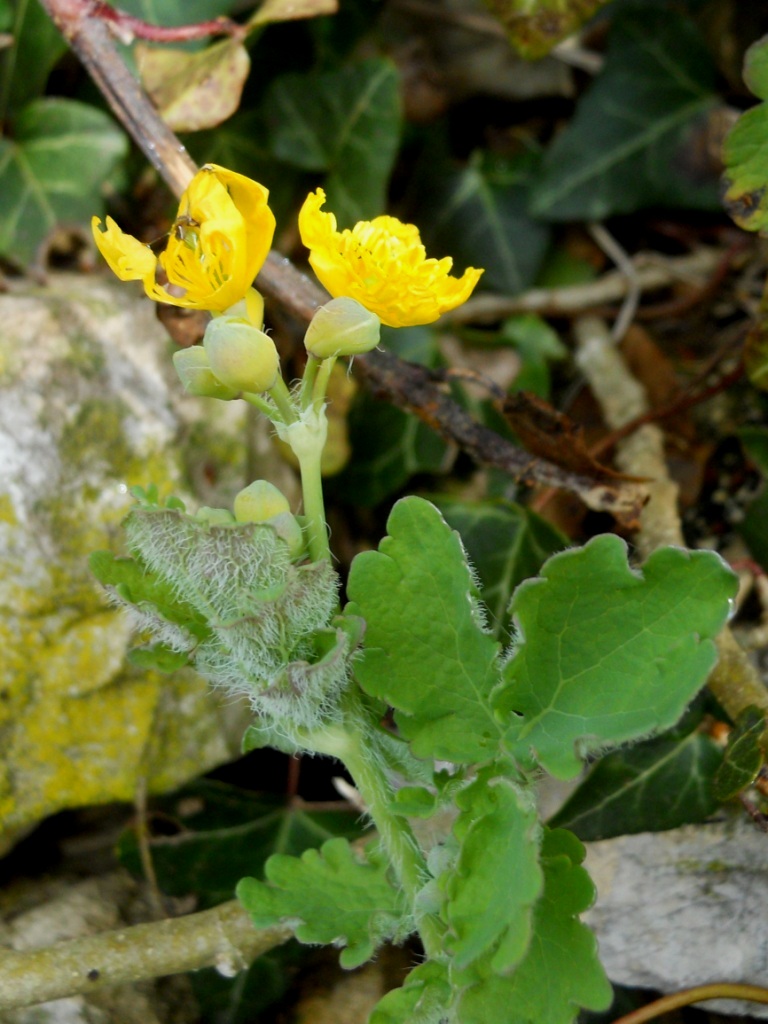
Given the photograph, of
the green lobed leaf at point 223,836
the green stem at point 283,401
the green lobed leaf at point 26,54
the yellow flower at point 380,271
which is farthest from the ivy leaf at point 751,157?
the green lobed leaf at point 26,54

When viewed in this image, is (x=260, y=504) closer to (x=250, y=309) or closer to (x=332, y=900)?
(x=250, y=309)

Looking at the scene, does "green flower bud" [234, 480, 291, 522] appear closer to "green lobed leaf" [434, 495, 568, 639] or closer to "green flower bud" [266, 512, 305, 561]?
"green flower bud" [266, 512, 305, 561]

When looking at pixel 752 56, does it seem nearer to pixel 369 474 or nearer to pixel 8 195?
pixel 369 474

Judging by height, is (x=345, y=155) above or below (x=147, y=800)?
above

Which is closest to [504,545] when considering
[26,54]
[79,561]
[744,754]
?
[744,754]

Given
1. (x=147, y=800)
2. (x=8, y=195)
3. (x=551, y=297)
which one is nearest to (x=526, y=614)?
(x=147, y=800)

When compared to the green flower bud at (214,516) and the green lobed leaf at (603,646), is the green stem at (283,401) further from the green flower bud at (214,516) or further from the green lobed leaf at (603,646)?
the green lobed leaf at (603,646)
